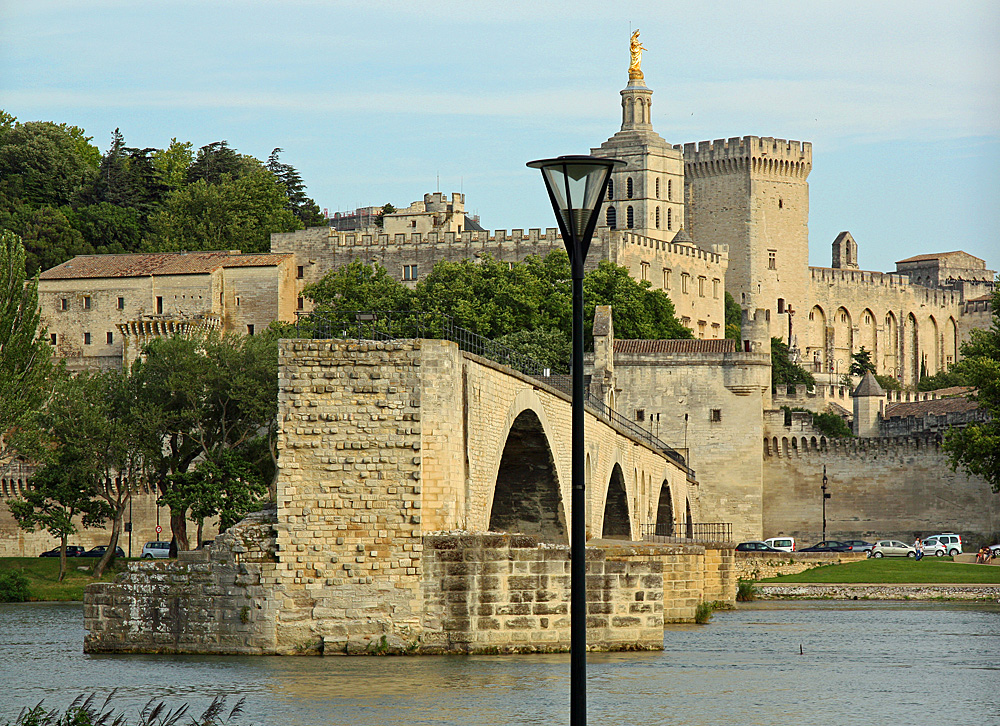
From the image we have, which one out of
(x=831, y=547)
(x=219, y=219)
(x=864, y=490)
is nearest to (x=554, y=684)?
(x=831, y=547)

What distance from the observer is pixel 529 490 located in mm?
37719

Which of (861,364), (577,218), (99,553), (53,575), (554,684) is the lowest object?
(554,684)

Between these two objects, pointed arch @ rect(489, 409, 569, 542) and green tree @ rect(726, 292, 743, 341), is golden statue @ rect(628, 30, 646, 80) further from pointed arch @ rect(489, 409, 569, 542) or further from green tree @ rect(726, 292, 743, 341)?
pointed arch @ rect(489, 409, 569, 542)

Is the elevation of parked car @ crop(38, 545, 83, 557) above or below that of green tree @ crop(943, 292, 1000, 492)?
below

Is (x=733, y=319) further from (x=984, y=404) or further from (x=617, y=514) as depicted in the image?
(x=617, y=514)

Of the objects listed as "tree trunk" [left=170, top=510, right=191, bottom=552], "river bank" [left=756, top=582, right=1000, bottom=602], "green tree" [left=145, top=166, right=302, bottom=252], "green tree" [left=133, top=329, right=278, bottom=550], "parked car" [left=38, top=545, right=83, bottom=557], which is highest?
"green tree" [left=145, top=166, right=302, bottom=252]

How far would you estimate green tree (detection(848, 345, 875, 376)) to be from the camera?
4653 inches

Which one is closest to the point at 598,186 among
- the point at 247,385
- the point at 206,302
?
the point at 247,385

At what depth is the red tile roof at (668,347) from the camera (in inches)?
2906

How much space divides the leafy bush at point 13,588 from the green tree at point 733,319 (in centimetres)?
5767

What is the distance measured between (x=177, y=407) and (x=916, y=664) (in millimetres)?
33484

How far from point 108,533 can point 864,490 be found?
36.2 metres

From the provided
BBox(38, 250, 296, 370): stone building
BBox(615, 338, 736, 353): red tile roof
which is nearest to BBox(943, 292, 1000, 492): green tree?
BBox(615, 338, 736, 353): red tile roof

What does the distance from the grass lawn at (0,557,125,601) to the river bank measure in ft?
72.5
